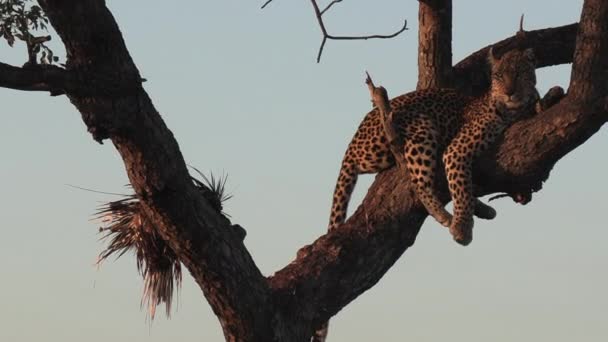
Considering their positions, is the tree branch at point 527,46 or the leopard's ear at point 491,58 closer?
the leopard's ear at point 491,58

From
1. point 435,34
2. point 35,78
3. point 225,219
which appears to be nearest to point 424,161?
point 435,34

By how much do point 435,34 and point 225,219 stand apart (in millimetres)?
2609

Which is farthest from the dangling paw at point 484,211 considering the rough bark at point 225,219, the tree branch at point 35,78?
the tree branch at point 35,78

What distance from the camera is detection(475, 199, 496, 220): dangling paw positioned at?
9164 mm

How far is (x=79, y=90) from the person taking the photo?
6.64 metres

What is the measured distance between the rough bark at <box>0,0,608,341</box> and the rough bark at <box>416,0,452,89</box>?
1.04 m

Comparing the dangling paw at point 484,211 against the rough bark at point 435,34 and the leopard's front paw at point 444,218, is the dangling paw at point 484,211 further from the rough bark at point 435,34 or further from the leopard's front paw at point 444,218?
the rough bark at point 435,34

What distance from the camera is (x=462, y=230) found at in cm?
883

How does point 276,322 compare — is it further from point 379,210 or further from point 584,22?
point 584,22

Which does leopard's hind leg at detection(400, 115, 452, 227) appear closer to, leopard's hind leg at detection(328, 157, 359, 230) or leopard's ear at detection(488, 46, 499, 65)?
leopard's hind leg at detection(328, 157, 359, 230)

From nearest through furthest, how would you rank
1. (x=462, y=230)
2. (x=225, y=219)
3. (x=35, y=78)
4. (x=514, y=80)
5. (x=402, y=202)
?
(x=35, y=78)
(x=225, y=219)
(x=402, y=202)
(x=462, y=230)
(x=514, y=80)

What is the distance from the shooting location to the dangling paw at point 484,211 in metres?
9.16

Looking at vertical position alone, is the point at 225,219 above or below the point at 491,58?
below

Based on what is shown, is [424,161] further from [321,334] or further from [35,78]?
[35,78]
